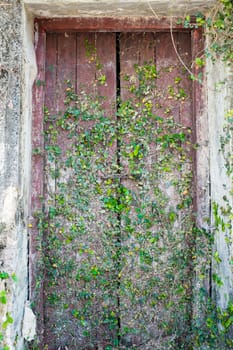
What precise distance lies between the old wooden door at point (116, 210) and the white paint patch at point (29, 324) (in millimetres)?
259

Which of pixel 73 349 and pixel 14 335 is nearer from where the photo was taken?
pixel 14 335

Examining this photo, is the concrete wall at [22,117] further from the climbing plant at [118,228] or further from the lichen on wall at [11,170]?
the climbing plant at [118,228]

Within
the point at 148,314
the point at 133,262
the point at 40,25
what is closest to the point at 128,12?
the point at 40,25

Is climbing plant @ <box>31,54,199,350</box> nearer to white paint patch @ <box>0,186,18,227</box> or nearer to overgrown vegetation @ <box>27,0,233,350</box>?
overgrown vegetation @ <box>27,0,233,350</box>

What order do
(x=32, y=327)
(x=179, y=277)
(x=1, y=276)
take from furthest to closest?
(x=179, y=277) → (x=32, y=327) → (x=1, y=276)

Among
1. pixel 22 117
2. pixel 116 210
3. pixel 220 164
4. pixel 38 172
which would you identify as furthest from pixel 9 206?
pixel 220 164

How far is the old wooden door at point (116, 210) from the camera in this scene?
3.29 m

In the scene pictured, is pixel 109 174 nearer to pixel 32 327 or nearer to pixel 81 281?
pixel 81 281

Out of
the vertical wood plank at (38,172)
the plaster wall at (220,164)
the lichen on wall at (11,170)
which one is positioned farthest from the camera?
the vertical wood plank at (38,172)

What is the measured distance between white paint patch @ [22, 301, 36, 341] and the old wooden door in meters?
0.26

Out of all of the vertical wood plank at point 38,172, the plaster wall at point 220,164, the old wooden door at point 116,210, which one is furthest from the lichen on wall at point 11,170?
the plaster wall at point 220,164

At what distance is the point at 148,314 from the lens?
3305mm

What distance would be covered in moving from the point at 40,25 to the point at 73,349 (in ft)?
8.08

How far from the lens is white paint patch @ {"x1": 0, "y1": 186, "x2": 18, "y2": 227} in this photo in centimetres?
286
